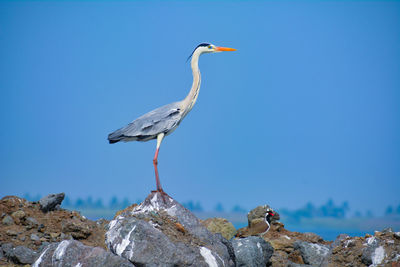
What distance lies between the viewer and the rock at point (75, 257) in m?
8.34

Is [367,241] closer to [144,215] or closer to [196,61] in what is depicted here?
[144,215]

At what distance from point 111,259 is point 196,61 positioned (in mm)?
5872

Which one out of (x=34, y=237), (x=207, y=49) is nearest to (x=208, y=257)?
(x=34, y=237)

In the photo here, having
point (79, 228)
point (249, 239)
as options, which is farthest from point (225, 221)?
point (79, 228)

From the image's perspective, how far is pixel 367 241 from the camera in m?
10.2

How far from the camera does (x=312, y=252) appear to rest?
12156 millimetres

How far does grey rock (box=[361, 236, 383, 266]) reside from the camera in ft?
31.4

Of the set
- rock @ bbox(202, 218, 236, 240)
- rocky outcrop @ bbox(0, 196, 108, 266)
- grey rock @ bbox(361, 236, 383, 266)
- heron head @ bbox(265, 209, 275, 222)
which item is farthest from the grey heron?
grey rock @ bbox(361, 236, 383, 266)

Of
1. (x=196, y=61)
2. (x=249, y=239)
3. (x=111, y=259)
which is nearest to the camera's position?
(x=111, y=259)

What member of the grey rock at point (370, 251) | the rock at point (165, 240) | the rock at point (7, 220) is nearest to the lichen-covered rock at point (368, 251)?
the grey rock at point (370, 251)

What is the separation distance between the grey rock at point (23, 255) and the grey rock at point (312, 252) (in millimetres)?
6734

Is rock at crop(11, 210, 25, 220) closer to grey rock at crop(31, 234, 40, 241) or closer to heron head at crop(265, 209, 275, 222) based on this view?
grey rock at crop(31, 234, 40, 241)

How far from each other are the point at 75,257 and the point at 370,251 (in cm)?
592

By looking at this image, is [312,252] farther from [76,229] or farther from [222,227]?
[76,229]
